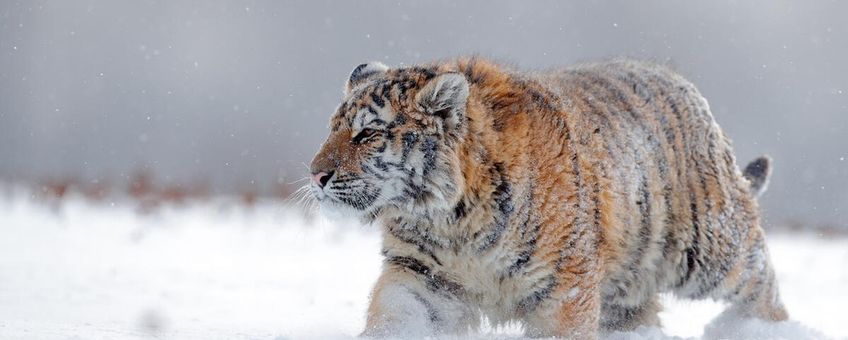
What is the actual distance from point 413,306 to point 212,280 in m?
3.43

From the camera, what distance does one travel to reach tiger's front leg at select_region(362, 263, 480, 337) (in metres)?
4.36

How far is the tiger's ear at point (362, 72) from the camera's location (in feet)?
16.2

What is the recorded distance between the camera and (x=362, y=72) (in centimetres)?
501

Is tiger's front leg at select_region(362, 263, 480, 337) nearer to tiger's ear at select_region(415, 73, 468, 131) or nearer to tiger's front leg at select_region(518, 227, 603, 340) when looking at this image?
tiger's front leg at select_region(518, 227, 603, 340)

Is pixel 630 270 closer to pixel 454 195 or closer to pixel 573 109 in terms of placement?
pixel 573 109

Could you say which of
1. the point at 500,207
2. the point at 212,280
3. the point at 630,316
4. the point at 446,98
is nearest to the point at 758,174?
the point at 630,316

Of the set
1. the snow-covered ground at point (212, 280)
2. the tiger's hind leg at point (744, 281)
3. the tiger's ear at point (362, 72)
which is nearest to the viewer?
the tiger's ear at point (362, 72)

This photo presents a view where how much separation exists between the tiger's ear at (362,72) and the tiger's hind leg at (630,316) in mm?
1970

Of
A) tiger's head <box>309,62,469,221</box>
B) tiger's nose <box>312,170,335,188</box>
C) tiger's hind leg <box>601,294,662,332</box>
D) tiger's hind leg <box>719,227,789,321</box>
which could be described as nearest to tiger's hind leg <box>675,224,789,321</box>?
tiger's hind leg <box>719,227,789,321</box>

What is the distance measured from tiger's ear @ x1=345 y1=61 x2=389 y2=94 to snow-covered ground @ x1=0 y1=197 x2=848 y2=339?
1342 millimetres

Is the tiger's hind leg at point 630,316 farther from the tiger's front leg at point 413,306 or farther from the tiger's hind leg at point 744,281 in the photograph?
the tiger's front leg at point 413,306

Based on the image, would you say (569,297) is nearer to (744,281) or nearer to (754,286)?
(744,281)

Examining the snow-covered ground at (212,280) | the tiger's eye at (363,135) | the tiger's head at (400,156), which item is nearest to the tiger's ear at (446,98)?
the tiger's head at (400,156)

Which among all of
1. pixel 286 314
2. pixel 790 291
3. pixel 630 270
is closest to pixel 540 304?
pixel 630 270
